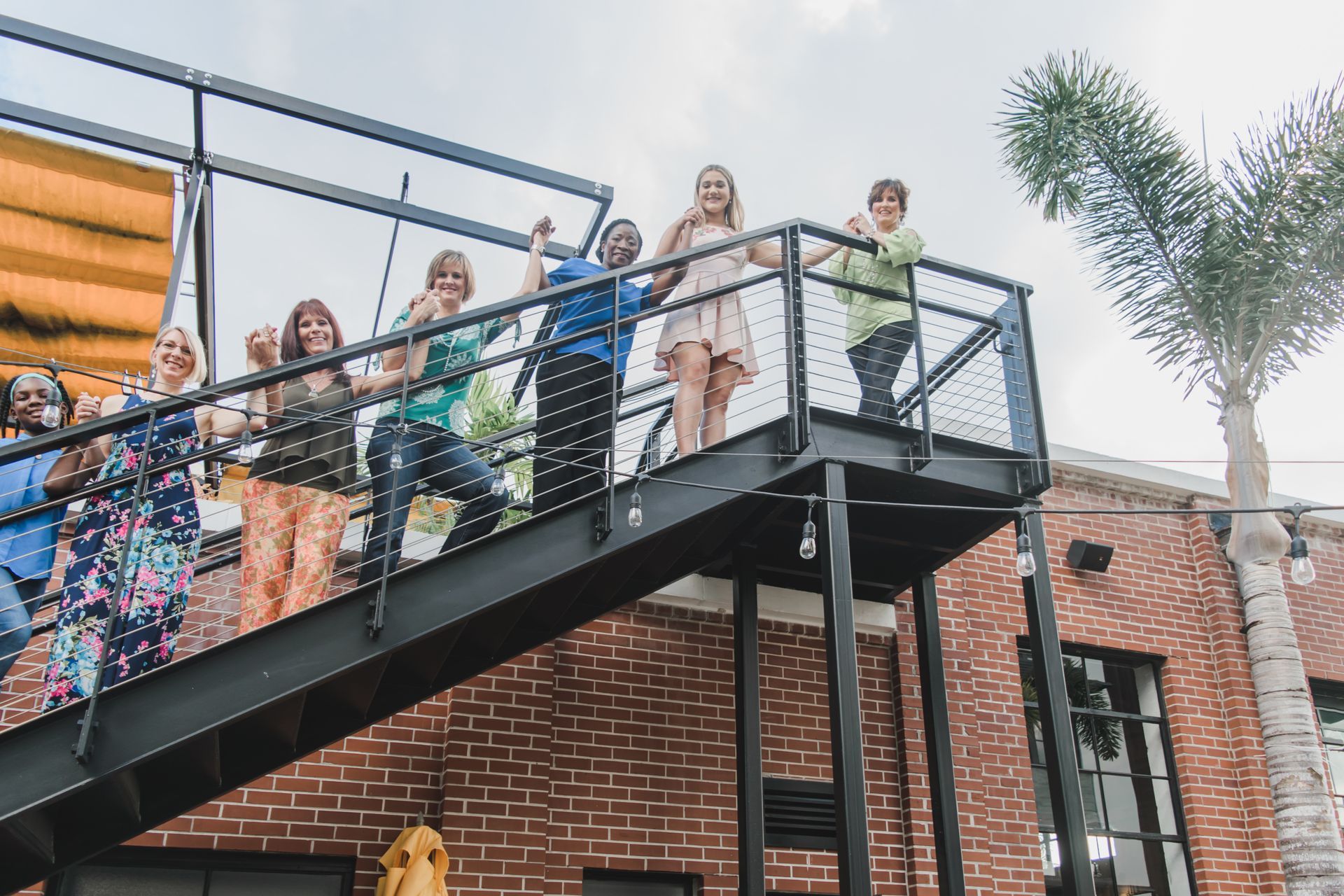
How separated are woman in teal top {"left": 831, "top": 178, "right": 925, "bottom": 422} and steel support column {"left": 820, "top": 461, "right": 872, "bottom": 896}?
0.67m

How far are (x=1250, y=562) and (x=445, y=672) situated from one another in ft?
18.9

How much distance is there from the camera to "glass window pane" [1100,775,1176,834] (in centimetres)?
724

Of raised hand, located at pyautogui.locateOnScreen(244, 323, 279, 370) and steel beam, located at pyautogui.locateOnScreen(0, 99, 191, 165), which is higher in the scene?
steel beam, located at pyautogui.locateOnScreen(0, 99, 191, 165)

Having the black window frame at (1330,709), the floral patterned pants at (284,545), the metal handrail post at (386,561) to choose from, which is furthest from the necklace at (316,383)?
the black window frame at (1330,709)

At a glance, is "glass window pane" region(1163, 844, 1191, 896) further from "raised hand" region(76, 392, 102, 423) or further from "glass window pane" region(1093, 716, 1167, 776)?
"raised hand" region(76, 392, 102, 423)

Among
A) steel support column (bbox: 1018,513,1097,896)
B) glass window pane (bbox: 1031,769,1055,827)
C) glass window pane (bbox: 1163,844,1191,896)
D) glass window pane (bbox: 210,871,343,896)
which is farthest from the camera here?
glass window pane (bbox: 1163,844,1191,896)

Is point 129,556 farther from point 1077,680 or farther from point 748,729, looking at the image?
point 1077,680

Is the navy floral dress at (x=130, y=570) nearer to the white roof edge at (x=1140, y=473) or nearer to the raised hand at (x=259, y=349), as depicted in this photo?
the raised hand at (x=259, y=349)

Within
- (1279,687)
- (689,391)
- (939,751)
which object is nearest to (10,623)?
(689,391)

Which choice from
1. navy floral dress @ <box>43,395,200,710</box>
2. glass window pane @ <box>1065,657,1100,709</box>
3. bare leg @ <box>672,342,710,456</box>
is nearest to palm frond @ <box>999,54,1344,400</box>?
glass window pane @ <box>1065,657,1100,709</box>

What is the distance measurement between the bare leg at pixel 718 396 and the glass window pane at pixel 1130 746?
408 centimetres

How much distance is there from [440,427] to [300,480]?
2.03 feet

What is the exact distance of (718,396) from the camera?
5215 mm

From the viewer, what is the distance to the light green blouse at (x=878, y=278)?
5413mm
